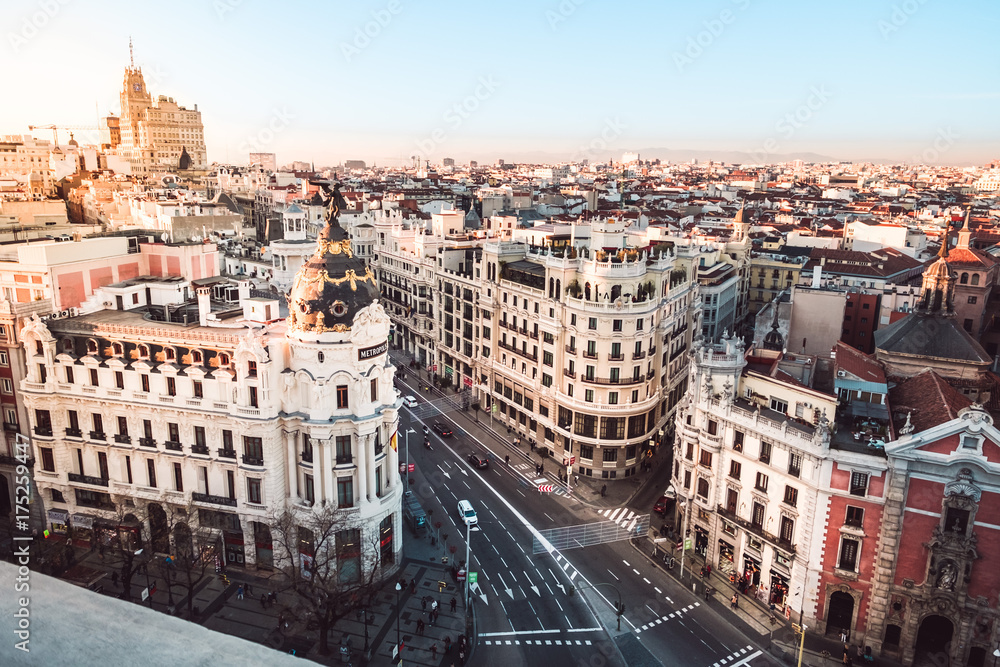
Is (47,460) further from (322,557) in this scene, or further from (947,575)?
(947,575)

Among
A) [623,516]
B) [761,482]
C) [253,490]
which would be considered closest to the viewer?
[761,482]

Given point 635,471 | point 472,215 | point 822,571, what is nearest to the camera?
point 822,571

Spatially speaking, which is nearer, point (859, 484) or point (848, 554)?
point (859, 484)

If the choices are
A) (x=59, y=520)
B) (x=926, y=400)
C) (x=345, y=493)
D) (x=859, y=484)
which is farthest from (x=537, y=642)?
(x=59, y=520)

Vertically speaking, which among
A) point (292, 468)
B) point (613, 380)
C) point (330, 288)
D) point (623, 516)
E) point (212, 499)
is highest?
point (330, 288)

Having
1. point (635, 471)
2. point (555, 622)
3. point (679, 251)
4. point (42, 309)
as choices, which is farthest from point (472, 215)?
point (555, 622)

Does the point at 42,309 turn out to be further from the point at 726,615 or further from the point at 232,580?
the point at 726,615

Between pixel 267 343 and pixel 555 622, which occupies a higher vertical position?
pixel 267 343

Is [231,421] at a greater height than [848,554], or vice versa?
[231,421]
